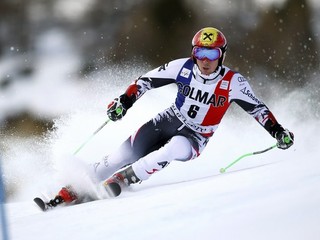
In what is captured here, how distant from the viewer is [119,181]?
2328 millimetres

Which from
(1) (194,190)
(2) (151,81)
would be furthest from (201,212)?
(2) (151,81)

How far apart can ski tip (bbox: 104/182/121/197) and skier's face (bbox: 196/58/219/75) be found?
557 mm

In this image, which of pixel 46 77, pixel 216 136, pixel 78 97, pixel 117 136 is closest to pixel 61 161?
pixel 117 136

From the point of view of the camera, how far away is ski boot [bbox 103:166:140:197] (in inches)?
88.9

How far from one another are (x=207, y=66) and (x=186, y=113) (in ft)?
0.75

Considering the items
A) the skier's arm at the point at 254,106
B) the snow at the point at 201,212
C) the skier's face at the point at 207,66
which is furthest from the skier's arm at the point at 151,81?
the snow at the point at 201,212

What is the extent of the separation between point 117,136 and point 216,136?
0.63 meters

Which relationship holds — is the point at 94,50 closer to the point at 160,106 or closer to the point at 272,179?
the point at 160,106

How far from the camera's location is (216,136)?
3.52 metres

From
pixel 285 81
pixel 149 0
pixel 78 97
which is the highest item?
pixel 149 0

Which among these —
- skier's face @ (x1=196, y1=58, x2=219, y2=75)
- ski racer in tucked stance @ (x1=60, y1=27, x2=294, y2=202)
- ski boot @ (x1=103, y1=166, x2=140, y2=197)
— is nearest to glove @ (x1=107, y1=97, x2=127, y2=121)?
ski racer in tucked stance @ (x1=60, y1=27, x2=294, y2=202)

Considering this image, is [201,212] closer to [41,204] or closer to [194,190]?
[194,190]

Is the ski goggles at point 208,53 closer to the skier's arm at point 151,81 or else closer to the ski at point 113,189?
the skier's arm at point 151,81

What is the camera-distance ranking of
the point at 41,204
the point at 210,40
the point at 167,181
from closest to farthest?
1. the point at 210,40
2. the point at 41,204
3. the point at 167,181
